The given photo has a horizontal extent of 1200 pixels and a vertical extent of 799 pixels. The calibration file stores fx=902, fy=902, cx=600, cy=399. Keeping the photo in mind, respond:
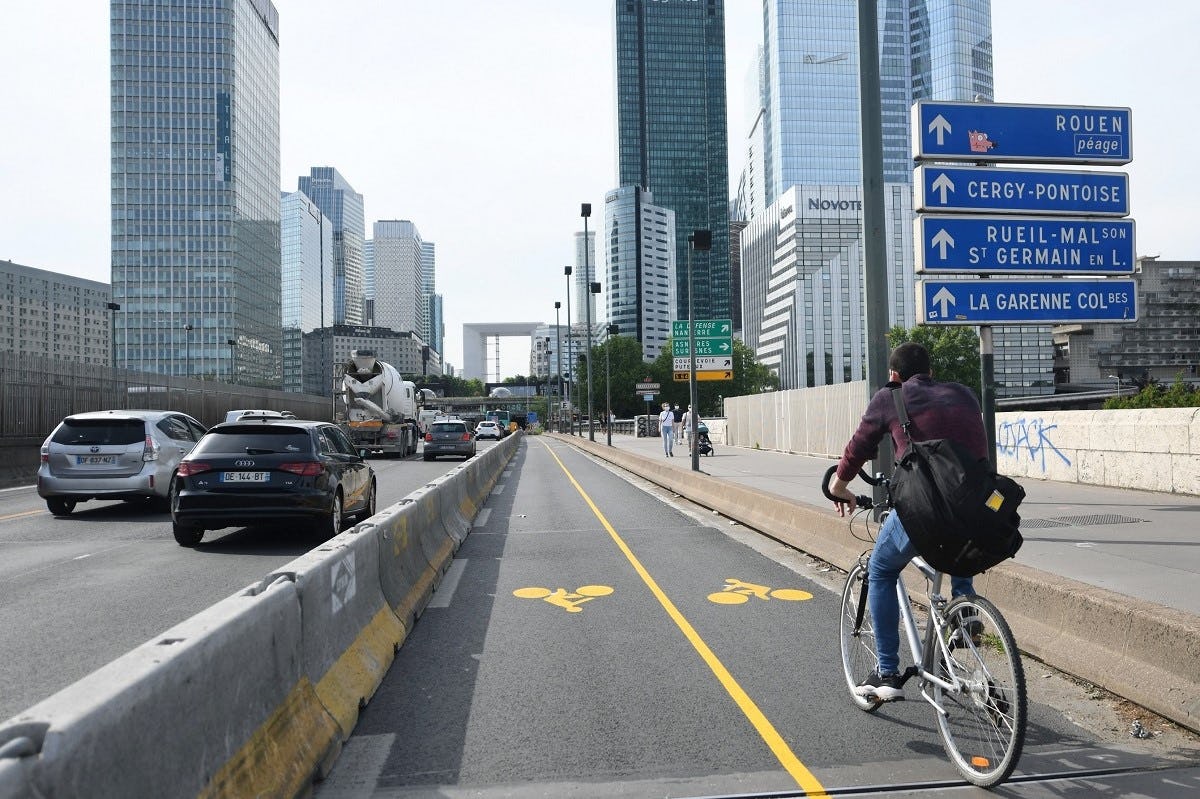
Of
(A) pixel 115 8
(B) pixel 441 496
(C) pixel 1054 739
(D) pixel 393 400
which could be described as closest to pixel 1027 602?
(C) pixel 1054 739

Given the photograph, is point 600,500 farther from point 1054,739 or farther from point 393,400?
point 393,400

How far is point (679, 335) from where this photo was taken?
52.4m

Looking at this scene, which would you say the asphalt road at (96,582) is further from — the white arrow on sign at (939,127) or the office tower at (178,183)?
the office tower at (178,183)

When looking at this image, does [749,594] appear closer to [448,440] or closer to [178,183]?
[448,440]

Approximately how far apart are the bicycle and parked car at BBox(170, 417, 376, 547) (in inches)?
326

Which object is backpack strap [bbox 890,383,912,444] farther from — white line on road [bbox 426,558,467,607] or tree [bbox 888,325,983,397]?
tree [bbox 888,325,983,397]

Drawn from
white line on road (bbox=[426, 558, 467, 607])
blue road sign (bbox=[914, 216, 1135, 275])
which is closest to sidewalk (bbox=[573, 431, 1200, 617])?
blue road sign (bbox=[914, 216, 1135, 275])

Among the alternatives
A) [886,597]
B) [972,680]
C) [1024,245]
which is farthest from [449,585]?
[1024,245]

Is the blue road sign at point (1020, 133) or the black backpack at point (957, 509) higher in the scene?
the blue road sign at point (1020, 133)

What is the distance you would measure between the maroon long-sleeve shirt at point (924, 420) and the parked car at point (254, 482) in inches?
330

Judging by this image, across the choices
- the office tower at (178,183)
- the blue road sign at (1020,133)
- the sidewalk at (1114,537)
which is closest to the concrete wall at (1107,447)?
the sidewalk at (1114,537)

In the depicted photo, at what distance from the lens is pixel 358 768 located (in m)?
4.10

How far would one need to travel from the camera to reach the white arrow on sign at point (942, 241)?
12624 mm

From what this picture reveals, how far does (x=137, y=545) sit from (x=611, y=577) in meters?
6.52
